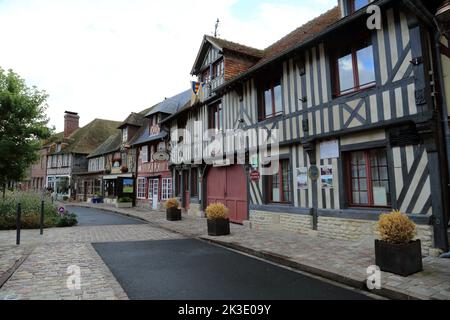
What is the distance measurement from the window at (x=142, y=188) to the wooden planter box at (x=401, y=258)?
1782cm

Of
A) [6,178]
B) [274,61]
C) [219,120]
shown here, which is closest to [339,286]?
[274,61]

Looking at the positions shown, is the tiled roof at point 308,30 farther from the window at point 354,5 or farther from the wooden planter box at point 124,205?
the wooden planter box at point 124,205

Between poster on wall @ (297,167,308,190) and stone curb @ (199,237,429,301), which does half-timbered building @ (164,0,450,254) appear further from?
stone curb @ (199,237,429,301)

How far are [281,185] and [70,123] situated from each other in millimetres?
33486

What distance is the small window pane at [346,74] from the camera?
693 centimetres

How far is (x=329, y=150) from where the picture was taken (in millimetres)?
7242

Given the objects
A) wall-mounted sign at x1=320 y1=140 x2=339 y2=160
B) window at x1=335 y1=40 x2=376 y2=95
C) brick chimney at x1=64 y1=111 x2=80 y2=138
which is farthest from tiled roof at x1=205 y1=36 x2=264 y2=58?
brick chimney at x1=64 y1=111 x2=80 y2=138

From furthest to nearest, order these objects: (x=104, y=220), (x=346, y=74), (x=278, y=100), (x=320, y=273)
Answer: (x=104, y=220), (x=278, y=100), (x=346, y=74), (x=320, y=273)

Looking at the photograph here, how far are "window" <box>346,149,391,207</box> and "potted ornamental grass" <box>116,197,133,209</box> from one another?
1702 centimetres

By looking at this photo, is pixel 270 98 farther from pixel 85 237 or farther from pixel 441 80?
pixel 85 237

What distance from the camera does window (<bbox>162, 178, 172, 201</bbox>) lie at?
56.6ft

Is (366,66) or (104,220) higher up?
(366,66)

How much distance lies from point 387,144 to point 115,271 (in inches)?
228

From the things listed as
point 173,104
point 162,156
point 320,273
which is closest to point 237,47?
point 162,156
